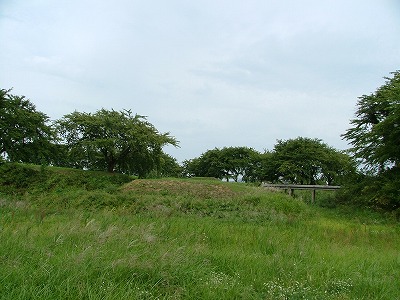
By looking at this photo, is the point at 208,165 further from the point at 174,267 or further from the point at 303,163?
the point at 174,267

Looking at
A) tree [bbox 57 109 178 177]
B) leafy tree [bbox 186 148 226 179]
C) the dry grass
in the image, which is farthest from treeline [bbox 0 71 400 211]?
leafy tree [bbox 186 148 226 179]

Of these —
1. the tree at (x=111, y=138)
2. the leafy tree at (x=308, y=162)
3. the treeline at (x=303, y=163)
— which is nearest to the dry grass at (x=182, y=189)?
the tree at (x=111, y=138)

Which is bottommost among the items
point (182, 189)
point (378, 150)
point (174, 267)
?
point (174, 267)

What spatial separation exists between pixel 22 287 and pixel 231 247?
3.88 m

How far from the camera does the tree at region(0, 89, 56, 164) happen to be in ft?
76.9

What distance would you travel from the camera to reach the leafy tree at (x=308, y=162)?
41188 millimetres

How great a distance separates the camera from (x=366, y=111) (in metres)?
23.7

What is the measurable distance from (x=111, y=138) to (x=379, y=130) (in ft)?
62.3

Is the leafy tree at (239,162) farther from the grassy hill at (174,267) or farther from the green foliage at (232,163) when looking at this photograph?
the grassy hill at (174,267)

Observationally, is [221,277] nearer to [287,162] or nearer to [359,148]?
[359,148]

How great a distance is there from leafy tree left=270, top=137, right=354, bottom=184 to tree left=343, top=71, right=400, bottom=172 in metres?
17.2

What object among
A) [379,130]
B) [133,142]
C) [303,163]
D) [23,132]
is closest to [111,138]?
[133,142]

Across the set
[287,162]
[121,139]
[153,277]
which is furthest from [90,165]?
[153,277]

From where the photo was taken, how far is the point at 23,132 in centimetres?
2430
